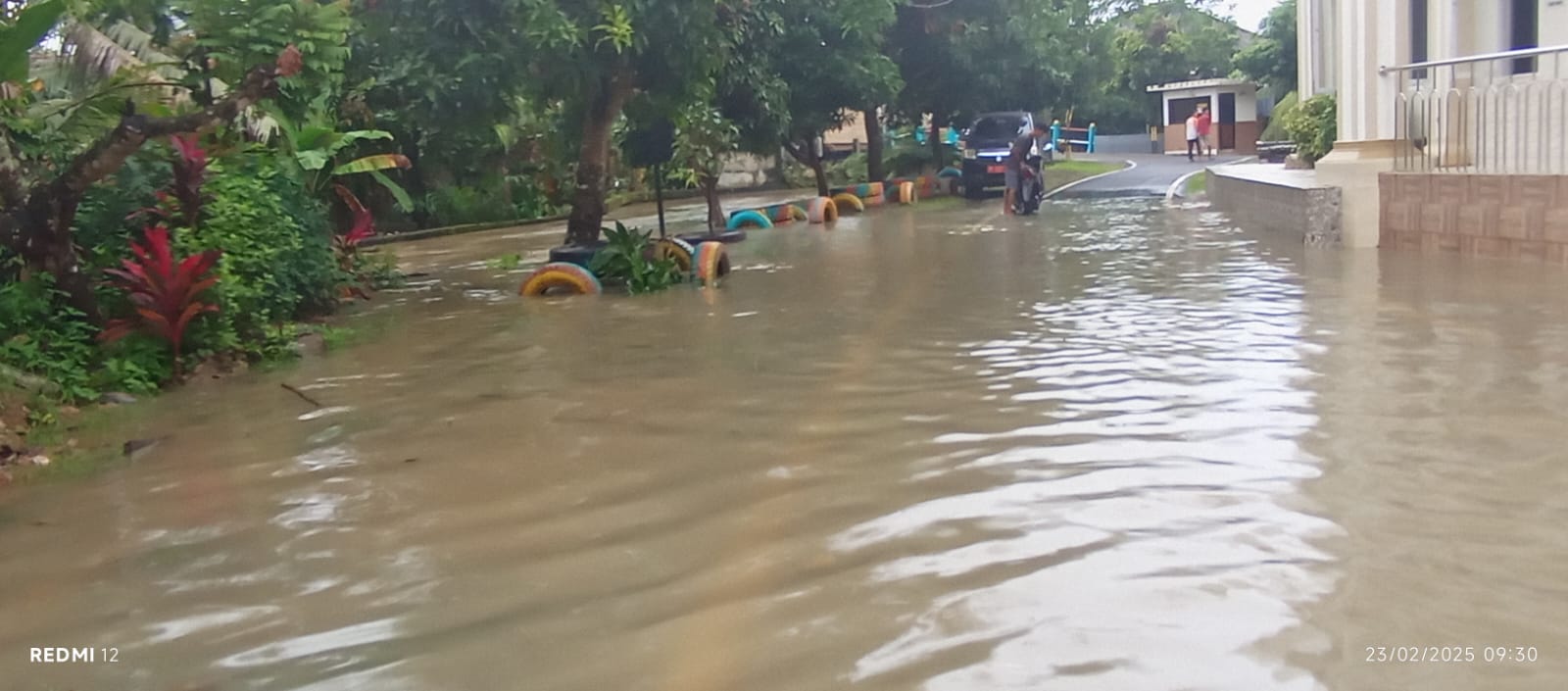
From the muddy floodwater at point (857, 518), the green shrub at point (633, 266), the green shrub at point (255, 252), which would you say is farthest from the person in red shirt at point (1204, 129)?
the green shrub at point (255, 252)

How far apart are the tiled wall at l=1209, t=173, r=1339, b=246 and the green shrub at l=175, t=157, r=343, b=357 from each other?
10.2 metres

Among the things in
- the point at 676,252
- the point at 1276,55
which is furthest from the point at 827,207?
the point at 1276,55

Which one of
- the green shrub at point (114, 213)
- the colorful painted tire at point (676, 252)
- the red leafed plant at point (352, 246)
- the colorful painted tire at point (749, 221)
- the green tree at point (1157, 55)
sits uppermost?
the green tree at point (1157, 55)

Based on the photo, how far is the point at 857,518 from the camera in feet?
17.8

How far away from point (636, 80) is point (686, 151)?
396 cm

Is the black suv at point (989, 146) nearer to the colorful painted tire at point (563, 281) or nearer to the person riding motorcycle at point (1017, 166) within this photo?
the person riding motorcycle at point (1017, 166)

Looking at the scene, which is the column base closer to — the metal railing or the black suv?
the metal railing

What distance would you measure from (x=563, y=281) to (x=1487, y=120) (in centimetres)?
912

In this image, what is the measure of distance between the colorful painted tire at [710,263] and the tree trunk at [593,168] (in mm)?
2263

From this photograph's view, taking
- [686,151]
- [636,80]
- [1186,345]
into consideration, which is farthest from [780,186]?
[1186,345]

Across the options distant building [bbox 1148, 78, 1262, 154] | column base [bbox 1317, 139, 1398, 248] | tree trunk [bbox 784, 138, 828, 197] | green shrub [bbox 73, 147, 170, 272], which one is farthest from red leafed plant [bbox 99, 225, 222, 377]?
distant building [bbox 1148, 78, 1262, 154]

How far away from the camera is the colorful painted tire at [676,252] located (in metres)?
15.0

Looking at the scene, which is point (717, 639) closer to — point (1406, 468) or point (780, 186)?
point (1406, 468)

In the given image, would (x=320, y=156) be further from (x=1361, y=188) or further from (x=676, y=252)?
(x=1361, y=188)
